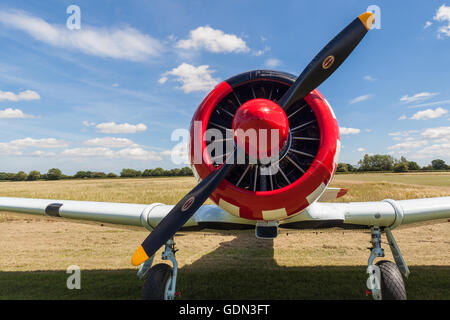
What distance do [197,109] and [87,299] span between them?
3762 millimetres

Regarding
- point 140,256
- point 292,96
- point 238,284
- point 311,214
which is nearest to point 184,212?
point 140,256

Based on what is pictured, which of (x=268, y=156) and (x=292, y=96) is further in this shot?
(x=292, y=96)

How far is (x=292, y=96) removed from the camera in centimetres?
300

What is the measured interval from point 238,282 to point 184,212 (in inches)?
110

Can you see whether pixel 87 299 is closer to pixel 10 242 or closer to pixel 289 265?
pixel 289 265

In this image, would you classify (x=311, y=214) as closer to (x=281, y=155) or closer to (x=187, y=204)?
(x=281, y=155)

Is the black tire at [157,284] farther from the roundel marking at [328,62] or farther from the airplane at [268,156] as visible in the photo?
the roundel marking at [328,62]

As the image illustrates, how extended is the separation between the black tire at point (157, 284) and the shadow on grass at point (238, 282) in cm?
81

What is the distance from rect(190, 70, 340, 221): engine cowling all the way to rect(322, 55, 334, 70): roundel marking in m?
0.31

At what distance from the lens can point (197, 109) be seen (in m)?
3.28

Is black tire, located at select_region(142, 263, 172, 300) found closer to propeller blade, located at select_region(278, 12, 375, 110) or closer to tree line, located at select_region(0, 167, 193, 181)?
propeller blade, located at select_region(278, 12, 375, 110)

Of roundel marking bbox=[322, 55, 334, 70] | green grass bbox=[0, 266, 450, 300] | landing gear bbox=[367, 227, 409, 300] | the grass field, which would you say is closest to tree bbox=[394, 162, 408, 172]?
the grass field

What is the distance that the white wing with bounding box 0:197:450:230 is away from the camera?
4004mm
